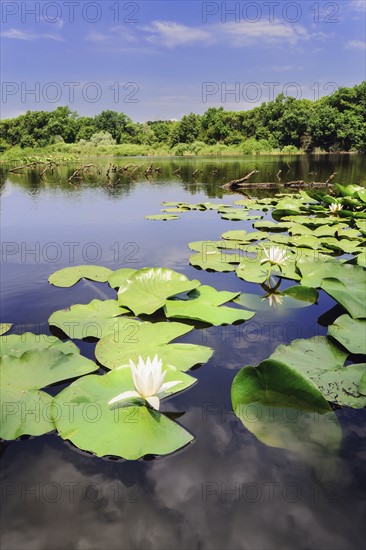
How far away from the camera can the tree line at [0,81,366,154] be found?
124 ft

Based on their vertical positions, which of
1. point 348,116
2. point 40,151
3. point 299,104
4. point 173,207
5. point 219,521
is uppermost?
point 299,104

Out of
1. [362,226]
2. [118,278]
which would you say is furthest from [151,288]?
[362,226]

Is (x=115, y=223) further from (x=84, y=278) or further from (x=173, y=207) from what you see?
(x=84, y=278)

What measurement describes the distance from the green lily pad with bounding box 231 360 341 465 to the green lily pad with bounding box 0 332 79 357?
36.3 inches

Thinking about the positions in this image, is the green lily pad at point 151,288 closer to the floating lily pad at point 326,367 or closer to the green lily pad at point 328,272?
the floating lily pad at point 326,367

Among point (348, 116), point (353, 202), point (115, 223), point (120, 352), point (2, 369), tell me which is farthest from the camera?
point (348, 116)

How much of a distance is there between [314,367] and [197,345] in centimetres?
60

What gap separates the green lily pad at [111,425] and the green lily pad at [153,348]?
249 mm

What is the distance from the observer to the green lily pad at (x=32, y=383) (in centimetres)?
140

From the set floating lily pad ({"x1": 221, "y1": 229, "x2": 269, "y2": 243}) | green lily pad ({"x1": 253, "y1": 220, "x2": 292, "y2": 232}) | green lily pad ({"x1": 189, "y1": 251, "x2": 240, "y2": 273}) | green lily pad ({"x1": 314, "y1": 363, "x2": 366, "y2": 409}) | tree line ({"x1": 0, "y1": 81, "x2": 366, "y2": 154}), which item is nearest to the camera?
green lily pad ({"x1": 314, "y1": 363, "x2": 366, "y2": 409})

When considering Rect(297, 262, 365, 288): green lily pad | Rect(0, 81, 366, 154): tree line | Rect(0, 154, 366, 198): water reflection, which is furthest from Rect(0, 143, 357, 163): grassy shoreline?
Rect(297, 262, 365, 288): green lily pad

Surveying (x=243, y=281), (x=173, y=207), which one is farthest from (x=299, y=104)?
(x=243, y=281)

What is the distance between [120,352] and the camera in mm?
1903

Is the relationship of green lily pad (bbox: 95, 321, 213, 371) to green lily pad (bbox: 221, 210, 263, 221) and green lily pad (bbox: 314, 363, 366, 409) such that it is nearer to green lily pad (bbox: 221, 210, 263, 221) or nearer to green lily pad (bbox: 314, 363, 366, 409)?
green lily pad (bbox: 314, 363, 366, 409)
